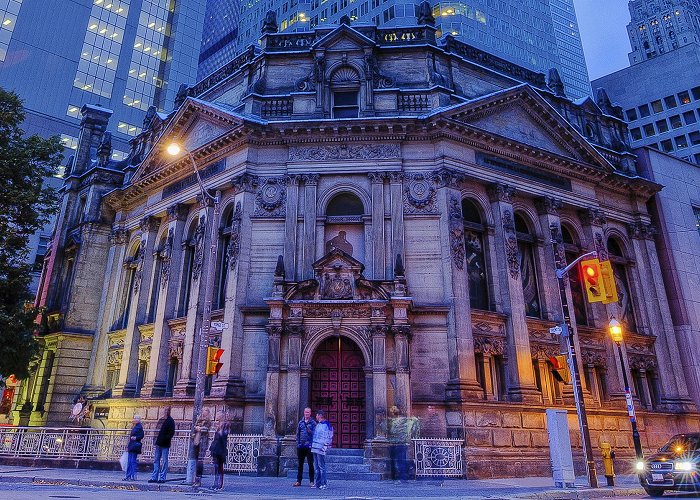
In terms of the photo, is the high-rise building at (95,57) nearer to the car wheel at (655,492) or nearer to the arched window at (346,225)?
the arched window at (346,225)

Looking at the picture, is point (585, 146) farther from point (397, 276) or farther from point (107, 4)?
point (107, 4)

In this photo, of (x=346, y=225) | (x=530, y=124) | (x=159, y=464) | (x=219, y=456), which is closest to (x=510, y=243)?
(x=530, y=124)

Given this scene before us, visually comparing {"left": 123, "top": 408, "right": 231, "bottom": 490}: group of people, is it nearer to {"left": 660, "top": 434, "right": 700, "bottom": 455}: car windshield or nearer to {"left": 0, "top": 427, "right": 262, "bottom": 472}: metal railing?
{"left": 0, "top": 427, "right": 262, "bottom": 472}: metal railing

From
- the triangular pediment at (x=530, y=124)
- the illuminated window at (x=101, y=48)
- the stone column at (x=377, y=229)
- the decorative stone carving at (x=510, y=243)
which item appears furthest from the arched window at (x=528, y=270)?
the illuminated window at (x=101, y=48)

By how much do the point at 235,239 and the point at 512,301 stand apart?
13.8 meters

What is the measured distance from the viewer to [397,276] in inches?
860

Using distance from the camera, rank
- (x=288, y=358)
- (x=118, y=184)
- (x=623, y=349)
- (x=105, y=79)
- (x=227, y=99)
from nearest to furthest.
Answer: (x=288, y=358) < (x=623, y=349) < (x=227, y=99) < (x=118, y=184) < (x=105, y=79)

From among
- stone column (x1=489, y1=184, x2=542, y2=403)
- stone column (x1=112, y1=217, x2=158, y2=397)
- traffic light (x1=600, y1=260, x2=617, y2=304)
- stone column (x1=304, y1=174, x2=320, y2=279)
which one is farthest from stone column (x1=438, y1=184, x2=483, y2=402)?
stone column (x1=112, y1=217, x2=158, y2=397)

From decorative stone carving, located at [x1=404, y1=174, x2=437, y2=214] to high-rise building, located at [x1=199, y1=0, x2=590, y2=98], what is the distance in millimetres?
43693

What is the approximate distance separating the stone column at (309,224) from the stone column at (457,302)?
6086 mm

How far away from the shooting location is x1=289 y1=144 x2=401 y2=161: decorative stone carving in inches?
1000

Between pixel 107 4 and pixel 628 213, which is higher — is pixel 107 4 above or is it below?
above

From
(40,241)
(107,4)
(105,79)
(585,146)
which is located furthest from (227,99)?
(107,4)

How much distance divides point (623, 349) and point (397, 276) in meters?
14.5
